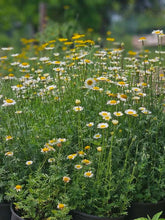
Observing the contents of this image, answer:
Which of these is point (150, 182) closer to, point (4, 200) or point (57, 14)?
point (4, 200)

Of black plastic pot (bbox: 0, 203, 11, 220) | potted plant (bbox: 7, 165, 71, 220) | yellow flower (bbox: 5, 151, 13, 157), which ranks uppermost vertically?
yellow flower (bbox: 5, 151, 13, 157)

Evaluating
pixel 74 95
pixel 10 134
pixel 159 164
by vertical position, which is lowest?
pixel 159 164

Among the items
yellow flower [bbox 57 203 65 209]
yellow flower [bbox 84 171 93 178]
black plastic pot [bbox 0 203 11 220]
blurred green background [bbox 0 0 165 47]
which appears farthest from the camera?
blurred green background [bbox 0 0 165 47]

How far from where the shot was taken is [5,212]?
283 cm

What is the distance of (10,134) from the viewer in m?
2.97

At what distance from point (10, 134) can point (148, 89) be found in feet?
3.82

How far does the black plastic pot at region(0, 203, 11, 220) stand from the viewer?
2801 mm

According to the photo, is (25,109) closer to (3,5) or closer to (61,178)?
(61,178)

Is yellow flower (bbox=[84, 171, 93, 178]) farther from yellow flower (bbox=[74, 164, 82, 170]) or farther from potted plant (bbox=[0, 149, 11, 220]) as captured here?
potted plant (bbox=[0, 149, 11, 220])

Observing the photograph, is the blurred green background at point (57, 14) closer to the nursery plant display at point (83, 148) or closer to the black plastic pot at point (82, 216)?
the nursery plant display at point (83, 148)

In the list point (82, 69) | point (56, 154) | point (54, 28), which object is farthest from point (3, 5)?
point (56, 154)

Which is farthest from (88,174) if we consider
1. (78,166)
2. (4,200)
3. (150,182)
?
(4,200)

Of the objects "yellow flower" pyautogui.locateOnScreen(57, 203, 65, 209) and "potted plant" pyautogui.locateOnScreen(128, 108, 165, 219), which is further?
"potted plant" pyautogui.locateOnScreen(128, 108, 165, 219)

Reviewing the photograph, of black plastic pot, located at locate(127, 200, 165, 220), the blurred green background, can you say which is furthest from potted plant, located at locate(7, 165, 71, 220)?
the blurred green background
